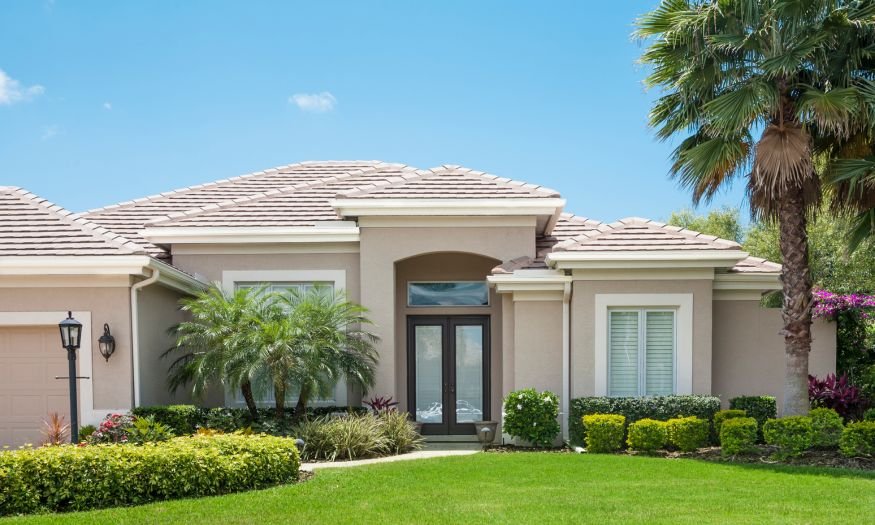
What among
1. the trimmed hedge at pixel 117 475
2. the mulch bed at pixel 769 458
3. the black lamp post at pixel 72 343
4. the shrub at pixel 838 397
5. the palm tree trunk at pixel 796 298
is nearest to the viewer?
the trimmed hedge at pixel 117 475

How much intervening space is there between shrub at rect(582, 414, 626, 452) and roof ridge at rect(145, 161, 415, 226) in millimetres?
7895

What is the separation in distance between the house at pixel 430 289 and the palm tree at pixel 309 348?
996mm

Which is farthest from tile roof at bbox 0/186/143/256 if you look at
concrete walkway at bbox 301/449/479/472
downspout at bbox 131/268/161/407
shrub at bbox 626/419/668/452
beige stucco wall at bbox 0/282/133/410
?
shrub at bbox 626/419/668/452

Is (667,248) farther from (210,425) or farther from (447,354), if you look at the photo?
(210,425)

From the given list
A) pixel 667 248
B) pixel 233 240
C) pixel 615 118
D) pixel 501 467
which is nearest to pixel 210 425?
pixel 233 240

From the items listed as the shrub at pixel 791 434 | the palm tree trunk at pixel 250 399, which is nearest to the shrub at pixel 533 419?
the shrub at pixel 791 434

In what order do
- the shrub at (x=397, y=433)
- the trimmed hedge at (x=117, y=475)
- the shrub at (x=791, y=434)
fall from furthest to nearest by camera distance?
the shrub at (x=397, y=433) < the shrub at (x=791, y=434) < the trimmed hedge at (x=117, y=475)

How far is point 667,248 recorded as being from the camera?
41.8 feet

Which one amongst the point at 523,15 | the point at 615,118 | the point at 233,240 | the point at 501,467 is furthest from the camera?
the point at 615,118

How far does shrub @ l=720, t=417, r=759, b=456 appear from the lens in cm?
1116

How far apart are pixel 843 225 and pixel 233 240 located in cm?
1214

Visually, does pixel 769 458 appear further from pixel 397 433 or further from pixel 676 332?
pixel 397 433

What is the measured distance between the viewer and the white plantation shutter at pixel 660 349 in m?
13.2

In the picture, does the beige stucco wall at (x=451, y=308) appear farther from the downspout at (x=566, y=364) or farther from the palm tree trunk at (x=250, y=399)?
the palm tree trunk at (x=250, y=399)
